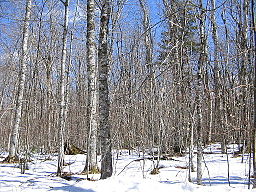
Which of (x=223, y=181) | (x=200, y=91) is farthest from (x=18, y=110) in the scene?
(x=223, y=181)

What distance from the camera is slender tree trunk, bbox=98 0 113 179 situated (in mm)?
5156

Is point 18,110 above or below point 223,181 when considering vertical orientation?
above

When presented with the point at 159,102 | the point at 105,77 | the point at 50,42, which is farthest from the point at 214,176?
the point at 50,42

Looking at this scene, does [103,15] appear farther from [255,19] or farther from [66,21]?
[66,21]

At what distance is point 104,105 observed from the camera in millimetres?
5297

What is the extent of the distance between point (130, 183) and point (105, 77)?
2.20 metres

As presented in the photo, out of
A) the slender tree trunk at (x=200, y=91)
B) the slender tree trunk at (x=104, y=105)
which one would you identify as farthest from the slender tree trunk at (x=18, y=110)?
the slender tree trunk at (x=200, y=91)

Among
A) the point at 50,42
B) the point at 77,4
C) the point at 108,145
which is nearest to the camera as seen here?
the point at 108,145

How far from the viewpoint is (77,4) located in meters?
13.1

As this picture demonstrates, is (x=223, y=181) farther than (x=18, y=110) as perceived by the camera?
No

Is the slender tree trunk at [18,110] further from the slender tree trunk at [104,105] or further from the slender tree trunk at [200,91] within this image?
the slender tree trunk at [200,91]

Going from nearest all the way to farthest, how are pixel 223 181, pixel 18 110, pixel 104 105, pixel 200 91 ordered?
pixel 104 105 < pixel 200 91 < pixel 223 181 < pixel 18 110

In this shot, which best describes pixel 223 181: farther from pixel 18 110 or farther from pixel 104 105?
pixel 18 110

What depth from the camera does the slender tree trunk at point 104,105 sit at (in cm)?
516
